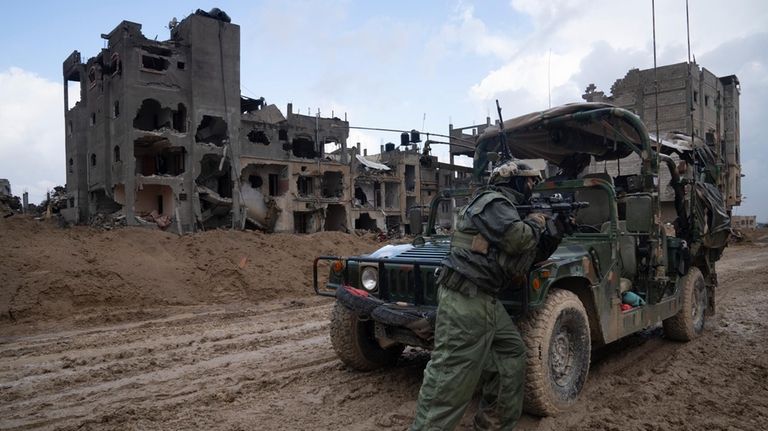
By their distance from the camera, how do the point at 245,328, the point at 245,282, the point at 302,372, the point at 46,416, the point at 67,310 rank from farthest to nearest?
the point at 245,282, the point at 67,310, the point at 245,328, the point at 302,372, the point at 46,416

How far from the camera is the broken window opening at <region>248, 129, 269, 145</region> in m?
28.8

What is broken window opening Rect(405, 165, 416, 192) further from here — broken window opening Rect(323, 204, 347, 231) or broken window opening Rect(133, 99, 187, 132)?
broken window opening Rect(133, 99, 187, 132)

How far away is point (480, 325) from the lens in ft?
11.8

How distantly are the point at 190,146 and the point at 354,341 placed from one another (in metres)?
21.7

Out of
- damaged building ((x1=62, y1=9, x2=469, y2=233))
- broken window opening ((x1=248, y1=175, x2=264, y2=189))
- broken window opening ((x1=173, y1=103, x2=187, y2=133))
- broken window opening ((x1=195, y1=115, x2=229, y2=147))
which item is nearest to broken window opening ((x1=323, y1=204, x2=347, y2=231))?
damaged building ((x1=62, y1=9, x2=469, y2=233))

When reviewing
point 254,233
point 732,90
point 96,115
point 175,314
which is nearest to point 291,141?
point 96,115

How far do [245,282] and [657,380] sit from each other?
11084 millimetres

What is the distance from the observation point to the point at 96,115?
26.7 meters

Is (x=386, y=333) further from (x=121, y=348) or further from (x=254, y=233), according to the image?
(x=254, y=233)

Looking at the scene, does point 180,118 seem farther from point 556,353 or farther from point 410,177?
point 556,353

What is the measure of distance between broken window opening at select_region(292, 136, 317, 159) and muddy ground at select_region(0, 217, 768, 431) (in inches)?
770

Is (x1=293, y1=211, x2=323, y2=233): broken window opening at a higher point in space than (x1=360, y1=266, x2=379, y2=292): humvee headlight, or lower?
higher

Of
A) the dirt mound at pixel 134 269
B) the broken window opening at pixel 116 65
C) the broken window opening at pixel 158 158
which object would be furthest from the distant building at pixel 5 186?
the dirt mound at pixel 134 269

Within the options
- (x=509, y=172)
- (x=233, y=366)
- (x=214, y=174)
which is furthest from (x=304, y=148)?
(x=509, y=172)
